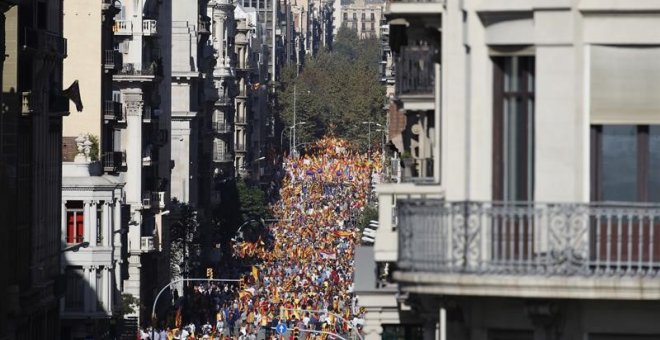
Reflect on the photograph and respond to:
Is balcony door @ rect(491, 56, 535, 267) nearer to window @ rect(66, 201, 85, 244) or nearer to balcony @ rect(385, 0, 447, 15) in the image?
balcony @ rect(385, 0, 447, 15)

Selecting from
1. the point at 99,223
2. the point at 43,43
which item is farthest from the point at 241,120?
the point at 43,43

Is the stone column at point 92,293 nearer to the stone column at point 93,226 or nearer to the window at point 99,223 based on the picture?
the stone column at point 93,226

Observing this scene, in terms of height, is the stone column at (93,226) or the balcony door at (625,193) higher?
the balcony door at (625,193)

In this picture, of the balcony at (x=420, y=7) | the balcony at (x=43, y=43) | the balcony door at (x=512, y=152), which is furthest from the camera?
the balcony at (x=43, y=43)

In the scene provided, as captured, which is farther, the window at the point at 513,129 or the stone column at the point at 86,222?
the stone column at the point at 86,222

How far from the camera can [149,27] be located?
4205 inches

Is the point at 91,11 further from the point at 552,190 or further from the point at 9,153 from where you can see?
the point at 552,190

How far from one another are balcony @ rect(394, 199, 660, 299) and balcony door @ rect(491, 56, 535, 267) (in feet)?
0.06

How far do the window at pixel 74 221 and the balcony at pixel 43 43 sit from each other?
7970 millimetres

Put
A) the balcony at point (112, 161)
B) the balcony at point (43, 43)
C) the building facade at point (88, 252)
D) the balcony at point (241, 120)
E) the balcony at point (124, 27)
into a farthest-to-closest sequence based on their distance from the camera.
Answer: the balcony at point (241, 120)
the balcony at point (124, 27)
the balcony at point (112, 161)
the building facade at point (88, 252)
the balcony at point (43, 43)

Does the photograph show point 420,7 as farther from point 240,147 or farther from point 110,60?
point 240,147

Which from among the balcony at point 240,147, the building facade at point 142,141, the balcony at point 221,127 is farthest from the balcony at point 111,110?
the balcony at point 240,147

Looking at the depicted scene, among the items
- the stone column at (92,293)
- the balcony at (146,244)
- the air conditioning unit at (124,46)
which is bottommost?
the stone column at (92,293)

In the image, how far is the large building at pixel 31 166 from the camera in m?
63.4
